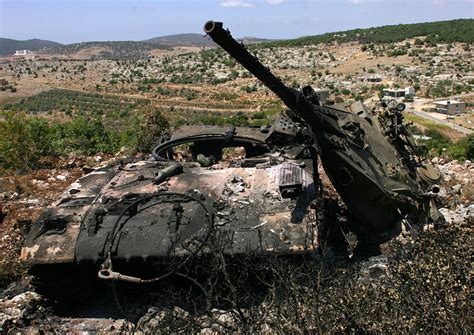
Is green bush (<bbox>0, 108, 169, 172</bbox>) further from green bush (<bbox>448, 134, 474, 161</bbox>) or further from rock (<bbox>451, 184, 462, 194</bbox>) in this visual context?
green bush (<bbox>448, 134, 474, 161</bbox>)

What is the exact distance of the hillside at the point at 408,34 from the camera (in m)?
71.9

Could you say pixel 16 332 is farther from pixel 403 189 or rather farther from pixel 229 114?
pixel 229 114

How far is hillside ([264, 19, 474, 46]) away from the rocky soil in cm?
6349

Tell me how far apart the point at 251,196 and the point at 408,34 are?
257 feet

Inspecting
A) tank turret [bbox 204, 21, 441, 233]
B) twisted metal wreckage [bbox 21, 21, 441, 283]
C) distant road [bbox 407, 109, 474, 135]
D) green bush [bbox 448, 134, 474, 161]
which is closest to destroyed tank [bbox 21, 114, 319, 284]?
twisted metal wreckage [bbox 21, 21, 441, 283]

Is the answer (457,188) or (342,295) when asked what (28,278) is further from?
(457,188)

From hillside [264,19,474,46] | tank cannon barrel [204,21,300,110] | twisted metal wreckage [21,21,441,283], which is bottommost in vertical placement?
hillside [264,19,474,46]

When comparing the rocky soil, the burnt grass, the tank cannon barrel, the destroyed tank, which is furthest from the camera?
the destroyed tank

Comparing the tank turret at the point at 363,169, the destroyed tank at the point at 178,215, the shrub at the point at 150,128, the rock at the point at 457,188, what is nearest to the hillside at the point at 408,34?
the shrub at the point at 150,128

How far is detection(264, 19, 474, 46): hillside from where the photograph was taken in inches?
2830

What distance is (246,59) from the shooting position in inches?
271

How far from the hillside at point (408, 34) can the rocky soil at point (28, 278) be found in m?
63.5

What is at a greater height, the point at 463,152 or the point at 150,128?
the point at 150,128

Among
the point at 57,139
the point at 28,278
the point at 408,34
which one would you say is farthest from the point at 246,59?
the point at 408,34
